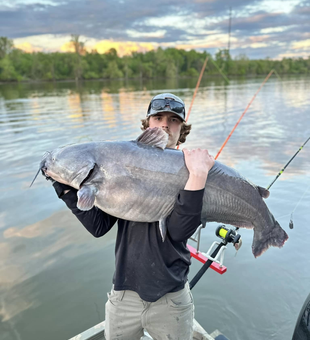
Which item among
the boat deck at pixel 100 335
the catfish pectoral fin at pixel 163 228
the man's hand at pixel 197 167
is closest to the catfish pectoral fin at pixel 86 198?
the catfish pectoral fin at pixel 163 228

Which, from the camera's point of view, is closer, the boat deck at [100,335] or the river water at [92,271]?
the boat deck at [100,335]

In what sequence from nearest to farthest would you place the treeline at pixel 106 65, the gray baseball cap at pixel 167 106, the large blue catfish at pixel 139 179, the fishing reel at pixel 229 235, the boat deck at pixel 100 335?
the large blue catfish at pixel 139 179, the gray baseball cap at pixel 167 106, the boat deck at pixel 100 335, the fishing reel at pixel 229 235, the treeline at pixel 106 65

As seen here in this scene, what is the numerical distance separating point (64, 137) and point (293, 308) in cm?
1012

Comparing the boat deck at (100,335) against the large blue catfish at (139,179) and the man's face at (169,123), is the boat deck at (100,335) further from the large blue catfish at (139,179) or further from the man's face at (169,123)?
the man's face at (169,123)

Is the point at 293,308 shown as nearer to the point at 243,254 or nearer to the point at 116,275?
the point at 243,254

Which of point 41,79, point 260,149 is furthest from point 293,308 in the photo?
point 41,79

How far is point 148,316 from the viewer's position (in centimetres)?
196

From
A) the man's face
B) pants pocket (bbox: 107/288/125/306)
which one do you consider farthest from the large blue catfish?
pants pocket (bbox: 107/288/125/306)

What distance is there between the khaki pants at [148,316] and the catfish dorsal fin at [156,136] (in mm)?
1040

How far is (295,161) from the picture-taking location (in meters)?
8.31

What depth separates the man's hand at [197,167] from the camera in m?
1.73

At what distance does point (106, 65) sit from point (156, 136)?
104160 mm

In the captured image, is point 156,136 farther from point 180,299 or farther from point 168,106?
point 180,299

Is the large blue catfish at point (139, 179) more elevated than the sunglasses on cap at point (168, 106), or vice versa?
the sunglasses on cap at point (168, 106)
